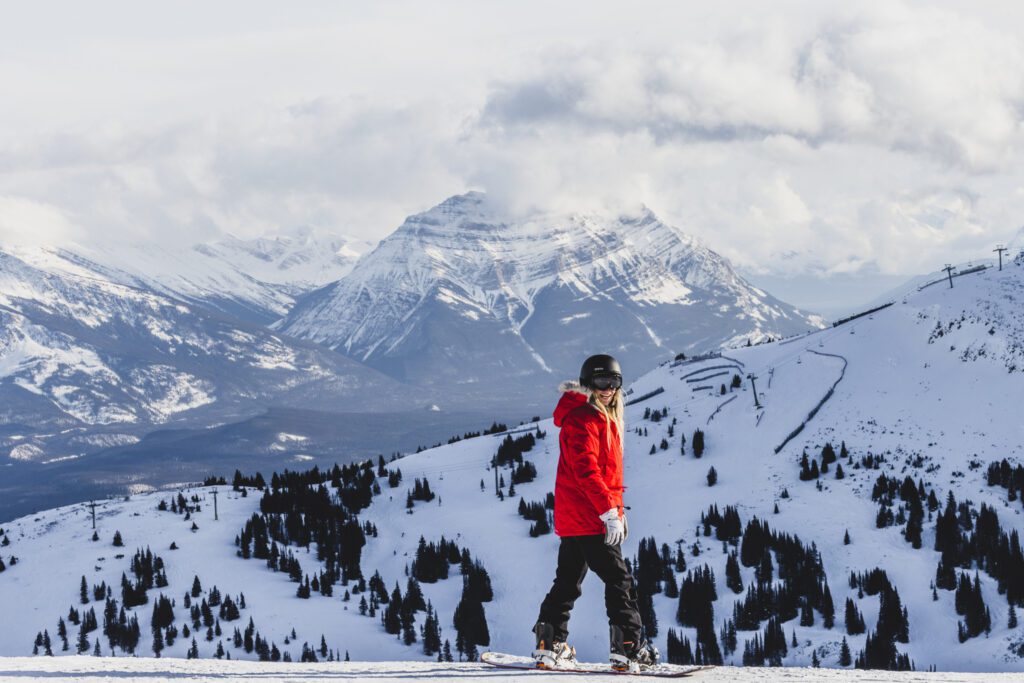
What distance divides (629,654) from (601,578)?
1.56 metres

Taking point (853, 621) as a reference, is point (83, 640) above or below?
above

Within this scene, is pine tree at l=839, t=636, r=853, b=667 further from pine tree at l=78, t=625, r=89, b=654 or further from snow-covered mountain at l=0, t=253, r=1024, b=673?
pine tree at l=78, t=625, r=89, b=654

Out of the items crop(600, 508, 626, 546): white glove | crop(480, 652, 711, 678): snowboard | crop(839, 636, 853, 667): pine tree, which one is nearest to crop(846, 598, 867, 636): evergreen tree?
crop(839, 636, 853, 667): pine tree

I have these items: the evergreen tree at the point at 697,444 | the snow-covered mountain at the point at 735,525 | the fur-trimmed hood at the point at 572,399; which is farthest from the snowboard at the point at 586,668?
the evergreen tree at the point at 697,444

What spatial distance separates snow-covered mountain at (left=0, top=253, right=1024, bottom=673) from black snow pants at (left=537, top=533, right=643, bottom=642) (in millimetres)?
82352

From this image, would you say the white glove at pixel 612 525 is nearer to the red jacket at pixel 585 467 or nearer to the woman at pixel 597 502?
the woman at pixel 597 502

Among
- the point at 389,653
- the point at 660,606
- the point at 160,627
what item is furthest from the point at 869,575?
the point at 160,627

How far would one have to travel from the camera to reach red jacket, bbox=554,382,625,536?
22484mm

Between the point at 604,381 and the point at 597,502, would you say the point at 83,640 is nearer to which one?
the point at 597,502

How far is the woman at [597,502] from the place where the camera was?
22.5 meters

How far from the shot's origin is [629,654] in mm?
23688

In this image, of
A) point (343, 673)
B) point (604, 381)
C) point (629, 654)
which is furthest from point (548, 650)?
point (604, 381)

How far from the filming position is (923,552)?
12250cm

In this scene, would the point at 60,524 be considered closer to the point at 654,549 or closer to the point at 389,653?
the point at 389,653
